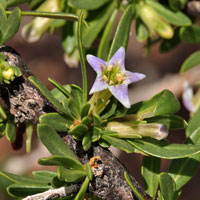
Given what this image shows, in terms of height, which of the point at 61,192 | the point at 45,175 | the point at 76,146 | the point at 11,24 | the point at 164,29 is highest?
the point at 11,24

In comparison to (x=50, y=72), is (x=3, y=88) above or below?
above

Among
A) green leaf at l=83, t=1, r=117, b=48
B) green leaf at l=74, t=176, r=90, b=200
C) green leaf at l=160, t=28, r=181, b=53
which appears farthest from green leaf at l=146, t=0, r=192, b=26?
green leaf at l=74, t=176, r=90, b=200

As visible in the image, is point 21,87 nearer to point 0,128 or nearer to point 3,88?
point 3,88

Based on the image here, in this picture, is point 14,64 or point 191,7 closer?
point 14,64

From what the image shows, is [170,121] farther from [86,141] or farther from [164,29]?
[164,29]

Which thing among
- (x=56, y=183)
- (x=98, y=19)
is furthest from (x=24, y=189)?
(x=98, y=19)

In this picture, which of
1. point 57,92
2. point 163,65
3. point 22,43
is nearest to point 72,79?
point 22,43
